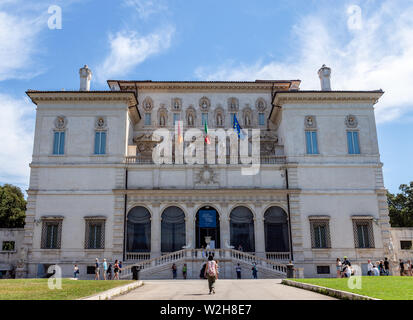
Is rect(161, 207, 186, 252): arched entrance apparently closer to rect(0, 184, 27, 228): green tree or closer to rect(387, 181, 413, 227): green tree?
rect(0, 184, 27, 228): green tree

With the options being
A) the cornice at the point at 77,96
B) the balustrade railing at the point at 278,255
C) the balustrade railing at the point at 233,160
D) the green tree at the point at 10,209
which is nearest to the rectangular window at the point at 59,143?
the cornice at the point at 77,96

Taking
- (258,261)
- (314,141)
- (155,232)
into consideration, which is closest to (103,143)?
(155,232)

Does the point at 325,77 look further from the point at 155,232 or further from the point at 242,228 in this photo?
the point at 155,232

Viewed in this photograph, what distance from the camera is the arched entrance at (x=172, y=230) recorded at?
114 ft

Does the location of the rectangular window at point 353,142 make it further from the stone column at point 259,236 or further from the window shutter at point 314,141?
the stone column at point 259,236

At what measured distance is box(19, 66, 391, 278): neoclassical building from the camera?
34188mm

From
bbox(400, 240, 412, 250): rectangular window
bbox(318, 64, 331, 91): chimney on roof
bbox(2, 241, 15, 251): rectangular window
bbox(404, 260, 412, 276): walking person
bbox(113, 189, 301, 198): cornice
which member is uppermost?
bbox(318, 64, 331, 91): chimney on roof

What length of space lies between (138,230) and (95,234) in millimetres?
3844

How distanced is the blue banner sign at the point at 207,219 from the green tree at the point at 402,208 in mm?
39405

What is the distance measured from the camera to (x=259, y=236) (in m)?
35.0

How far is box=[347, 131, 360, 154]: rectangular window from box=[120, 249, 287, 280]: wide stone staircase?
44.8 ft

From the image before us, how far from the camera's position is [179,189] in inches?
1398

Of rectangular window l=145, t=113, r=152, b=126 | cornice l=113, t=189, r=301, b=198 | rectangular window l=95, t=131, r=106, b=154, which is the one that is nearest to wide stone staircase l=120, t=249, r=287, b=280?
cornice l=113, t=189, r=301, b=198
